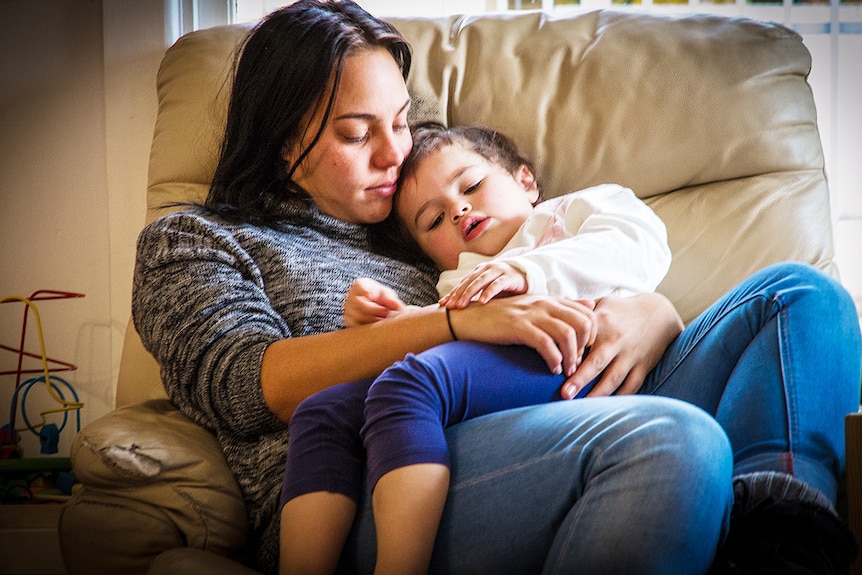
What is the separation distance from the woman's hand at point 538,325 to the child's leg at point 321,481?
7.0 inches

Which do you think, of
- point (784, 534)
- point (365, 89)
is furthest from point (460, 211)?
point (784, 534)

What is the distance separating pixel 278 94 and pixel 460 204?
35 cm

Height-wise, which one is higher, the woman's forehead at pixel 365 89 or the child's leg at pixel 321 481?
the woman's forehead at pixel 365 89

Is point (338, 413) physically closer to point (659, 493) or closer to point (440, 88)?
point (659, 493)

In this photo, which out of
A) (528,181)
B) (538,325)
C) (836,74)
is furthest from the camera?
(836,74)

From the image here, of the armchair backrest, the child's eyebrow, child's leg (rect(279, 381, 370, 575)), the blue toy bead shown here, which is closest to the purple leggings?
child's leg (rect(279, 381, 370, 575))

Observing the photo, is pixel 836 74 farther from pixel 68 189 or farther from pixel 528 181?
pixel 68 189

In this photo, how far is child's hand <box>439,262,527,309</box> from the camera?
108 centimetres

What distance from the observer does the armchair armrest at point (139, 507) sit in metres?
1.05

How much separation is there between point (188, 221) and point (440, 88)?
0.60 m

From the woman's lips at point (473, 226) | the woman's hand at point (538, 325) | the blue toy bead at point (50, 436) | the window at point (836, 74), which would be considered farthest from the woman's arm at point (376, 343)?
the window at point (836, 74)

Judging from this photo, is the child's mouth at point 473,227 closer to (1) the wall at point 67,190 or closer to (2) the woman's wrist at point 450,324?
(2) the woman's wrist at point 450,324

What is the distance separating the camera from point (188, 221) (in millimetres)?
1255

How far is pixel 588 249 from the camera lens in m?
1.14
